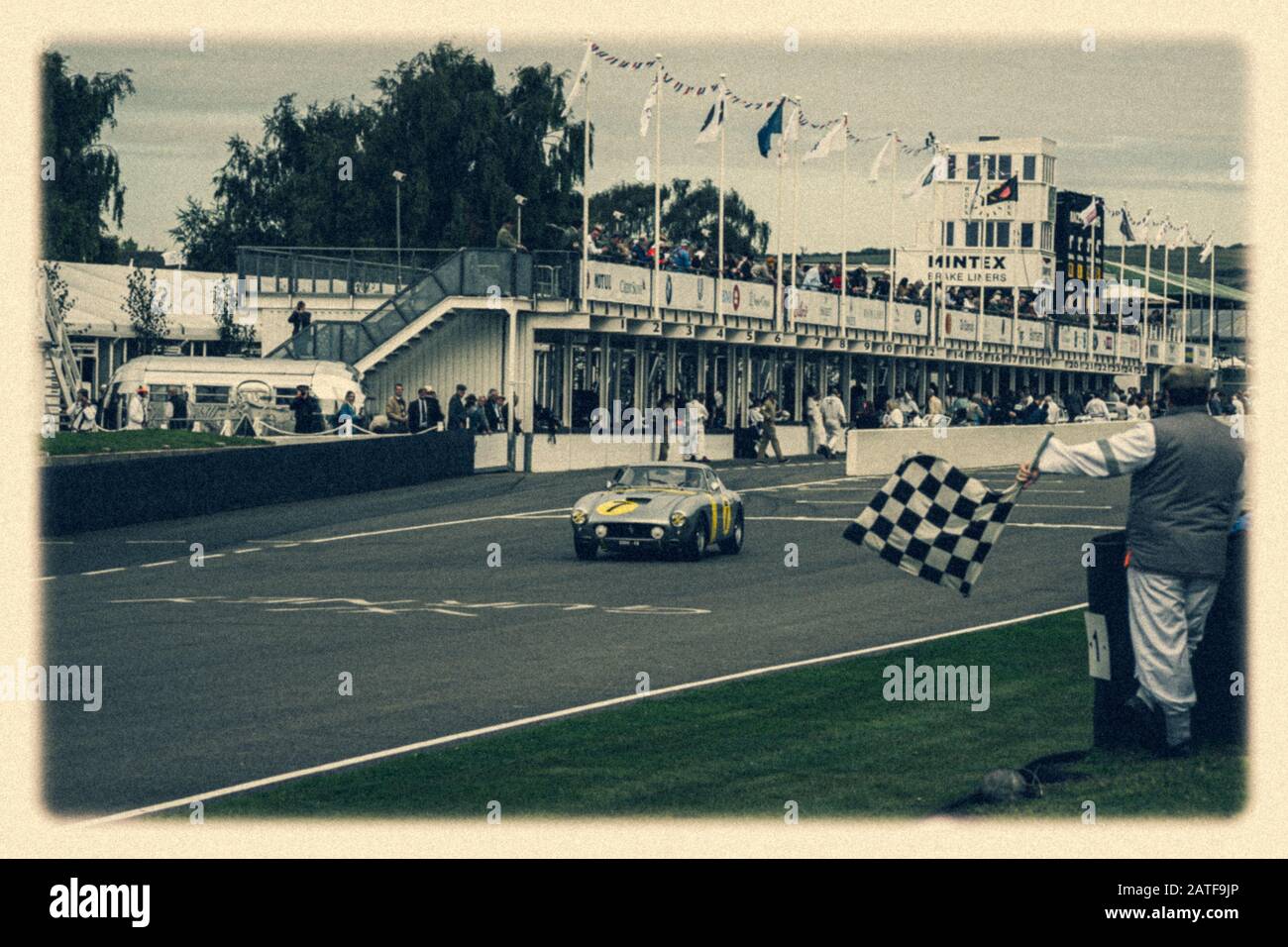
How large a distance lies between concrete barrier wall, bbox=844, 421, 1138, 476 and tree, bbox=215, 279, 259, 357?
65.1 feet

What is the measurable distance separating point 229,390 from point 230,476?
8.41 metres

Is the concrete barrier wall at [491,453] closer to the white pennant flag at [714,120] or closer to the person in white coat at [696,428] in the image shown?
the person in white coat at [696,428]

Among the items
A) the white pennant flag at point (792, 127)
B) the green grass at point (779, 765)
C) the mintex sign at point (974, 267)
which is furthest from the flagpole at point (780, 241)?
the mintex sign at point (974, 267)

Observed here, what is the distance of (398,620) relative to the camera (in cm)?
1689

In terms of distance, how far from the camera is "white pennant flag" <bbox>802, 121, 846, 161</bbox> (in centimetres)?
4881

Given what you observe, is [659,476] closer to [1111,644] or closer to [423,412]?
[1111,644]

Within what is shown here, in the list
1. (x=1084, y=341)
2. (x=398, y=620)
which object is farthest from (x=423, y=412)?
(x=1084, y=341)

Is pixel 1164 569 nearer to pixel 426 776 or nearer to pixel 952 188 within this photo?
pixel 426 776

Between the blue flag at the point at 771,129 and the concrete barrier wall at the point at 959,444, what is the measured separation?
796 cm

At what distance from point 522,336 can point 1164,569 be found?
35295 millimetres

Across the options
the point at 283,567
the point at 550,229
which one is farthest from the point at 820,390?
the point at 283,567

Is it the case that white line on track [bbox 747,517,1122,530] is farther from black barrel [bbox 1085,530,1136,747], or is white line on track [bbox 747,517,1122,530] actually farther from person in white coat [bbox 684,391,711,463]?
black barrel [bbox 1085,530,1136,747]

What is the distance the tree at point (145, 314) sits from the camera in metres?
48.5
